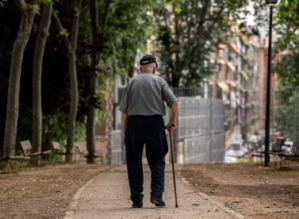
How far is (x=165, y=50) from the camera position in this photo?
45.2 metres

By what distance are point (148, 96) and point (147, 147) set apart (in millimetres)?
677

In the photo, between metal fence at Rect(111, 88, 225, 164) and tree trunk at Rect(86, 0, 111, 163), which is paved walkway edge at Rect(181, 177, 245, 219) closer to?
tree trunk at Rect(86, 0, 111, 163)

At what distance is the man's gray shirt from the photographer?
8945 mm

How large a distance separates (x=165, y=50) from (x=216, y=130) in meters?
11.3

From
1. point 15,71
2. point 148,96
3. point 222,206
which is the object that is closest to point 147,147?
point 148,96

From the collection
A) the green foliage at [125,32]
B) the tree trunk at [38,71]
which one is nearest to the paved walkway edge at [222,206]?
the tree trunk at [38,71]

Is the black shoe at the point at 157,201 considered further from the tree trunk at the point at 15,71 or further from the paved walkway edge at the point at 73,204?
the tree trunk at the point at 15,71

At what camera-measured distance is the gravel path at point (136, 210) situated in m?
8.46

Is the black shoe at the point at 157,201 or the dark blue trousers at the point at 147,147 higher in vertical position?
the dark blue trousers at the point at 147,147

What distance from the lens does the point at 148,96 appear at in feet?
29.4

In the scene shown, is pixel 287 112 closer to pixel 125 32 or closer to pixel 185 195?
pixel 125 32

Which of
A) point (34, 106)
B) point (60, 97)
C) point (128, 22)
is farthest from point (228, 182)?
point (128, 22)

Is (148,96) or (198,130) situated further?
(198,130)

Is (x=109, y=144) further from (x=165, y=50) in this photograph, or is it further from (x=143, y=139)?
(x=143, y=139)
